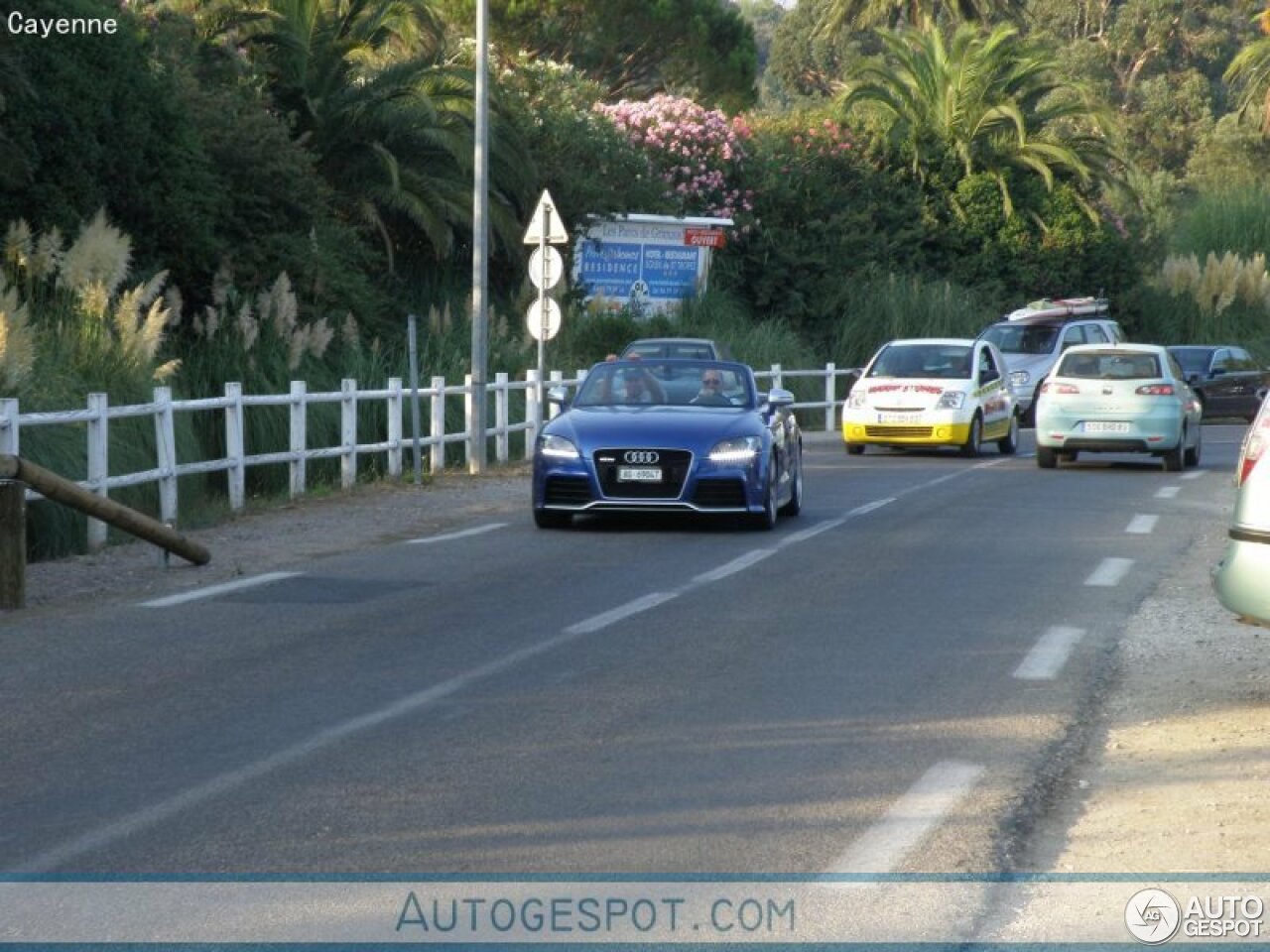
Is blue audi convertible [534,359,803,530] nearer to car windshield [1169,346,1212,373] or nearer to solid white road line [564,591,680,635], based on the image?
solid white road line [564,591,680,635]

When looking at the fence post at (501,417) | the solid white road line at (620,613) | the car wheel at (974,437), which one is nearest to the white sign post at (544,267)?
the fence post at (501,417)

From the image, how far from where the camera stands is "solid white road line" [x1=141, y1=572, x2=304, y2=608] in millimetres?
12826

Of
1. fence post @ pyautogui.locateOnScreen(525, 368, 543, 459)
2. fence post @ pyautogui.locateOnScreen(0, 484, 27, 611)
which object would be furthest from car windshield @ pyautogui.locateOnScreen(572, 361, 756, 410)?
fence post @ pyautogui.locateOnScreen(525, 368, 543, 459)

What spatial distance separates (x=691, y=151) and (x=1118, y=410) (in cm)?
2214

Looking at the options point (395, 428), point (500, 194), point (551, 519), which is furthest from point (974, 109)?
point (551, 519)

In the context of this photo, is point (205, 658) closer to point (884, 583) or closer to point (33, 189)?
point (884, 583)

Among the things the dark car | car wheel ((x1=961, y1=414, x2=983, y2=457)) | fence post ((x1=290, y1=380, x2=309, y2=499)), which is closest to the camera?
fence post ((x1=290, y1=380, x2=309, y2=499))

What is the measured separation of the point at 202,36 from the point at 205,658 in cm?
2346

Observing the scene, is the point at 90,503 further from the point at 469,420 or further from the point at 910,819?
the point at 469,420

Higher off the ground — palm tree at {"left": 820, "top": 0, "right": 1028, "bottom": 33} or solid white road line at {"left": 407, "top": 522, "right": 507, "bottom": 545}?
palm tree at {"left": 820, "top": 0, "right": 1028, "bottom": 33}

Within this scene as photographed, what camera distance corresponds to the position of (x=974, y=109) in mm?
52688

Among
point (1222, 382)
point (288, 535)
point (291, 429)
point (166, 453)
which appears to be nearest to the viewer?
point (288, 535)

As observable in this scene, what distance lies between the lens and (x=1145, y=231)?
60125mm

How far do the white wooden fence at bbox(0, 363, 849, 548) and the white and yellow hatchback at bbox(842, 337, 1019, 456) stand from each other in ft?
13.5
